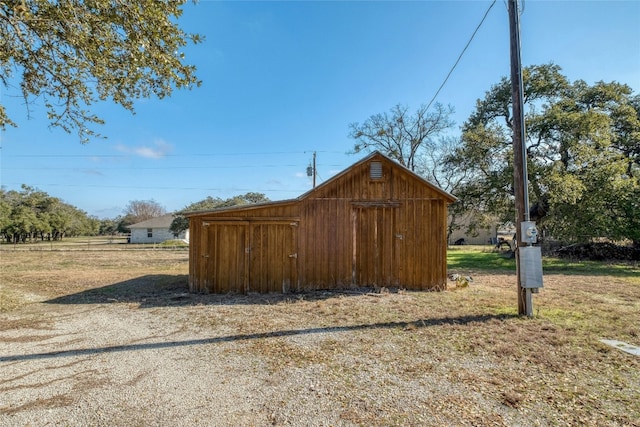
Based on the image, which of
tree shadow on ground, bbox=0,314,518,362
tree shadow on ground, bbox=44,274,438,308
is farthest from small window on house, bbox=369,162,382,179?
tree shadow on ground, bbox=0,314,518,362

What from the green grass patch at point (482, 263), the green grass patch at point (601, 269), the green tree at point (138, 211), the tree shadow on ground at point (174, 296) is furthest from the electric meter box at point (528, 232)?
the green tree at point (138, 211)

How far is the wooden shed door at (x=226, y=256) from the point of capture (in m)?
8.73

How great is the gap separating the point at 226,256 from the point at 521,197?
23.3 ft

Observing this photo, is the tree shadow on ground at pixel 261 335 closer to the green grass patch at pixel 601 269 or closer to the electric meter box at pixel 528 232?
the electric meter box at pixel 528 232

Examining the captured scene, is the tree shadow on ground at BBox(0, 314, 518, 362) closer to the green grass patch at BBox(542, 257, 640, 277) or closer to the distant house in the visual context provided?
the green grass patch at BBox(542, 257, 640, 277)

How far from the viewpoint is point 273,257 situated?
8828mm

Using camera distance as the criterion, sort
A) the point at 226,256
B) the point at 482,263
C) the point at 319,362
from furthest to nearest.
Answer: the point at 482,263 → the point at 226,256 → the point at 319,362

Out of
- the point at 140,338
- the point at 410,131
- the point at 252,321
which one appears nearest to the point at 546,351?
the point at 252,321

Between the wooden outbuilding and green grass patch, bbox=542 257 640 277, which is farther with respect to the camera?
green grass patch, bbox=542 257 640 277

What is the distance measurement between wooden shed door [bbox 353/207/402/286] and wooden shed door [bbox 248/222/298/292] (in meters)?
1.77

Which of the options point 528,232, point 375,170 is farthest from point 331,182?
point 528,232

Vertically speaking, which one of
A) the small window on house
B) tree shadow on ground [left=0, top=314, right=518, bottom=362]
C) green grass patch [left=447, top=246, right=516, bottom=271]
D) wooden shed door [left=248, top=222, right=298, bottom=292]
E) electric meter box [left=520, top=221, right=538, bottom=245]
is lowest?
green grass patch [left=447, top=246, right=516, bottom=271]

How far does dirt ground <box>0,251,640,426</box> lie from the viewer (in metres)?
3.02

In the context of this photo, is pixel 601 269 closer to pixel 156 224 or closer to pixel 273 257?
pixel 273 257
